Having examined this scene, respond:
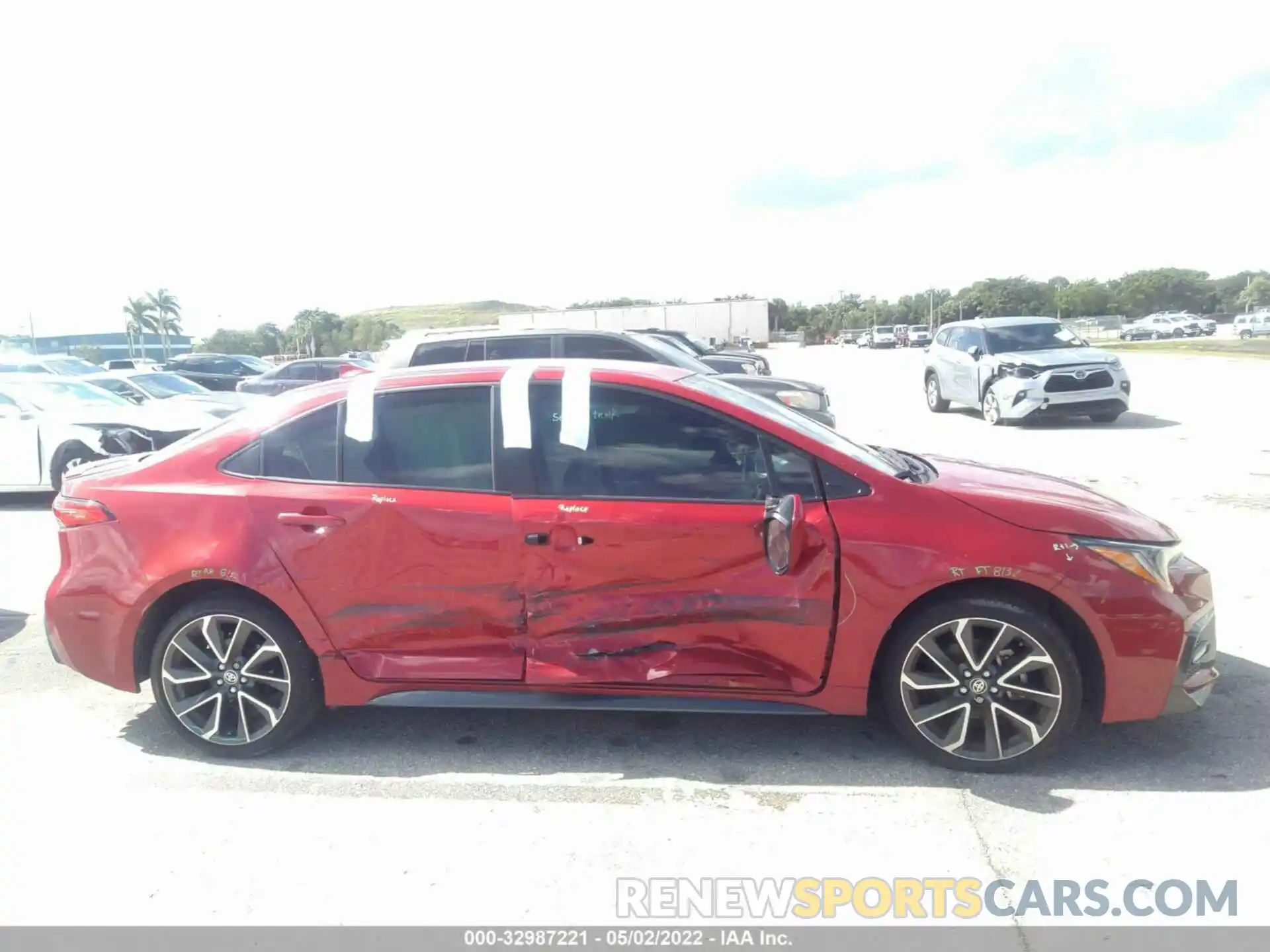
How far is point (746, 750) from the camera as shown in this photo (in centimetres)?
408

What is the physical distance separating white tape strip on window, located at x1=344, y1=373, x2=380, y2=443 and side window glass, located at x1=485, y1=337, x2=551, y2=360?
18.4ft

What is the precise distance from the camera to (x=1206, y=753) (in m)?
3.92

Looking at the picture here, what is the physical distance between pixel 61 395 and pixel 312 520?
874cm

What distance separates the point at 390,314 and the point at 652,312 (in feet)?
90.2

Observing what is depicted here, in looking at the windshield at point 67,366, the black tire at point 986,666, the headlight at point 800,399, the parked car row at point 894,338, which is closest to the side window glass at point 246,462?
the black tire at point 986,666

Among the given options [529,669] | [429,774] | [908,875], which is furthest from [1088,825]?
[429,774]

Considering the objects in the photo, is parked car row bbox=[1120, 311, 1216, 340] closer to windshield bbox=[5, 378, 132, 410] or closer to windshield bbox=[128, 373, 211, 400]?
windshield bbox=[128, 373, 211, 400]

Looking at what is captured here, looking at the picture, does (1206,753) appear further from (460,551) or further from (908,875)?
(460,551)

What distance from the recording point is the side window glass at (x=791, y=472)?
3.81 meters

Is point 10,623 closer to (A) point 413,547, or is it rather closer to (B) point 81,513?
(B) point 81,513

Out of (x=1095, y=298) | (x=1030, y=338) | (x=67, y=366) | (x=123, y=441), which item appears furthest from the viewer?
(x=1095, y=298)

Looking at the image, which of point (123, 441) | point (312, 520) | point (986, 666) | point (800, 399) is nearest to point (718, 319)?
point (800, 399)

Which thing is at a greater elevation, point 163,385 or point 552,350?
point 552,350

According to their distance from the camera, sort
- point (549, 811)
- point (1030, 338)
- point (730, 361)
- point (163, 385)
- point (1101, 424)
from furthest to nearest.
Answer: point (163, 385), point (730, 361), point (1030, 338), point (1101, 424), point (549, 811)
